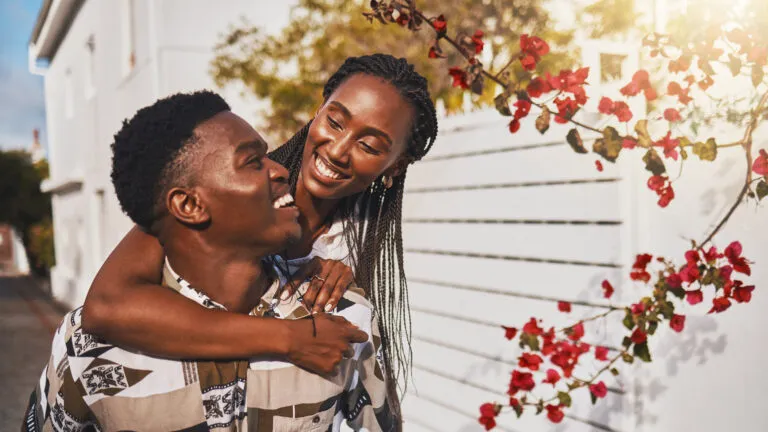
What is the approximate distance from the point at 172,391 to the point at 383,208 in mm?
854

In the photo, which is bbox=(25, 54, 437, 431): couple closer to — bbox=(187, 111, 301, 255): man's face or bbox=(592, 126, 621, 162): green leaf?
bbox=(187, 111, 301, 255): man's face

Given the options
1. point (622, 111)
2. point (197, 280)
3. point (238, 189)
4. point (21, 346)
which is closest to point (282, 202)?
point (238, 189)

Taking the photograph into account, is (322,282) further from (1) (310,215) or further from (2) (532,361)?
(2) (532,361)

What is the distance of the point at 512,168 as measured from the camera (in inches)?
147

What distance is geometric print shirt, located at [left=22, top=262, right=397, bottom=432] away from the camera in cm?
128

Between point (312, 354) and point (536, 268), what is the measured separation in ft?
7.97

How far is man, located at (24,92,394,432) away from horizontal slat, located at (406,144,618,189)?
87.6 inches

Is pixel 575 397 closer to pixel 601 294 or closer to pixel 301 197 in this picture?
pixel 601 294

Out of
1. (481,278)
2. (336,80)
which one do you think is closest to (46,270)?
(481,278)

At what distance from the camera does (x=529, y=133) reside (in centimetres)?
362

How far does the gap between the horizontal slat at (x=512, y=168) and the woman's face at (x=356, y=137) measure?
1.70 m

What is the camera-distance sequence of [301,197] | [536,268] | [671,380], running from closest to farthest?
[301,197]
[671,380]
[536,268]

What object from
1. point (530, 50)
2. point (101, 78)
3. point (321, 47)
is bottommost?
point (530, 50)

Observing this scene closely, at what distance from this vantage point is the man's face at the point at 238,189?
4.06 feet
